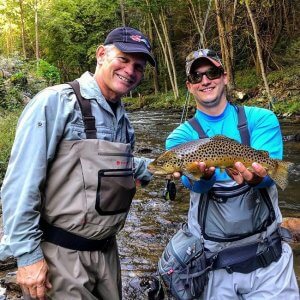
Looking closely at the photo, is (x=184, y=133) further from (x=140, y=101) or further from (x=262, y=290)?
(x=140, y=101)

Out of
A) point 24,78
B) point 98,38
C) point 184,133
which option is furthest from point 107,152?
point 98,38

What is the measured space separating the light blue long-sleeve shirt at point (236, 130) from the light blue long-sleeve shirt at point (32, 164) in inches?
39.5

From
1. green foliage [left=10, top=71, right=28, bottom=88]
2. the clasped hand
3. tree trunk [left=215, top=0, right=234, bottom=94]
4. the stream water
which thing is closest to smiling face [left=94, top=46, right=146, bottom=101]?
the clasped hand

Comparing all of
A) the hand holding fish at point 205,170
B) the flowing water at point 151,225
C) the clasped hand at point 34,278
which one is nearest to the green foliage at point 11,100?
the flowing water at point 151,225

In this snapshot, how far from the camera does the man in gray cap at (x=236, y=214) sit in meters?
2.86

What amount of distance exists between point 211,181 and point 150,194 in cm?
624

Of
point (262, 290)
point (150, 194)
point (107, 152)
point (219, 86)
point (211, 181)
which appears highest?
point (219, 86)

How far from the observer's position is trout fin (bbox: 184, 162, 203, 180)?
2.92 meters

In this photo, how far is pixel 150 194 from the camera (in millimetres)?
9094

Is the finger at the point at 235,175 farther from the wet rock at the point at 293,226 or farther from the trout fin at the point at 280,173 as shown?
the wet rock at the point at 293,226

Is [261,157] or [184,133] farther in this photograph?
→ [184,133]

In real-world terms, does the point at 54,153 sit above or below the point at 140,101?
above

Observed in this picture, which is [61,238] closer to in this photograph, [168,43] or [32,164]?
[32,164]

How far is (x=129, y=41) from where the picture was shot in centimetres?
281
